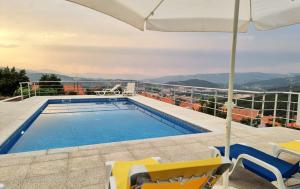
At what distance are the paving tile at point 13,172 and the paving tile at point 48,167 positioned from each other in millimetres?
74

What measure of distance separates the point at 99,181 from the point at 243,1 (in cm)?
268

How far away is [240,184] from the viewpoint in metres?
2.76

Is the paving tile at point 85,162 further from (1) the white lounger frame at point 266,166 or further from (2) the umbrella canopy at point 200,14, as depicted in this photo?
(2) the umbrella canopy at point 200,14

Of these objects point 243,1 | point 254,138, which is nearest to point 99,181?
point 243,1

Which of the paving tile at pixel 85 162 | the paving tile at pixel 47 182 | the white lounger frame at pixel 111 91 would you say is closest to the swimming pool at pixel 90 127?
the paving tile at pixel 85 162

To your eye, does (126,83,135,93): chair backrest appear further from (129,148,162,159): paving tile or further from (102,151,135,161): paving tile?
(102,151,135,161): paving tile

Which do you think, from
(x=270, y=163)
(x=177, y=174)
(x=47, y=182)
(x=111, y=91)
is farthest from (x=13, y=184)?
(x=111, y=91)

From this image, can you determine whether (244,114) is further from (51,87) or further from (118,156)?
(51,87)

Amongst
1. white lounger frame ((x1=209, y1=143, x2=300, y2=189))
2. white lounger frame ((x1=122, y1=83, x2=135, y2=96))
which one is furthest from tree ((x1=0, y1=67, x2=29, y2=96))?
white lounger frame ((x1=209, y1=143, x2=300, y2=189))

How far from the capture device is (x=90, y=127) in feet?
22.1

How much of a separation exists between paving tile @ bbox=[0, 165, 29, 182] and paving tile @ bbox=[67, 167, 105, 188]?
0.58m

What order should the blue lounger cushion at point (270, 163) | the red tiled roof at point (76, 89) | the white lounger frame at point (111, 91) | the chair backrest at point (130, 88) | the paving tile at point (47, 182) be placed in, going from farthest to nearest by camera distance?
the white lounger frame at point (111, 91), the red tiled roof at point (76, 89), the chair backrest at point (130, 88), the paving tile at point (47, 182), the blue lounger cushion at point (270, 163)

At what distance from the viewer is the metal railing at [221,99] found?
574 centimetres

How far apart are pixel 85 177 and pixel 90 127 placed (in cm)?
403
